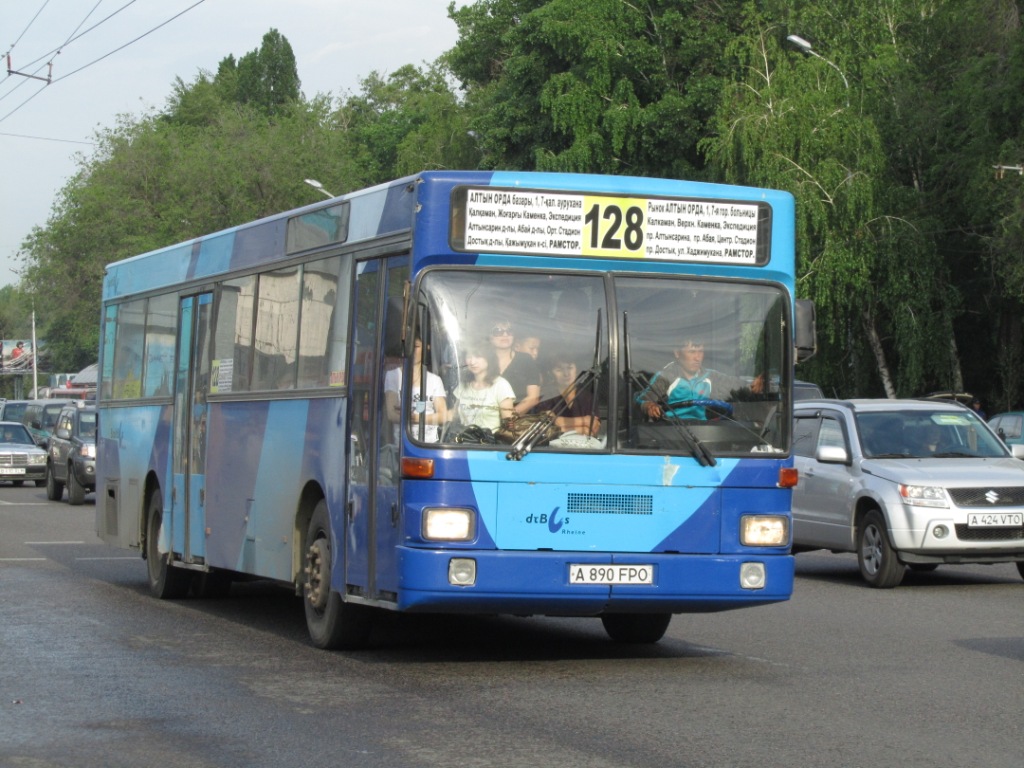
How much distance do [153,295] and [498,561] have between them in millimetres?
7149

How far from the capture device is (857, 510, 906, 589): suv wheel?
Answer: 16766mm

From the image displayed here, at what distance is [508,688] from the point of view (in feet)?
31.4

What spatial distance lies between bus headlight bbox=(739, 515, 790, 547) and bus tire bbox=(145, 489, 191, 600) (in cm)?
645

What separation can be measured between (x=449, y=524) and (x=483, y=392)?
77cm

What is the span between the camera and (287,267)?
40.8 ft

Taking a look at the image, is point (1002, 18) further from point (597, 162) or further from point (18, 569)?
point (18, 569)

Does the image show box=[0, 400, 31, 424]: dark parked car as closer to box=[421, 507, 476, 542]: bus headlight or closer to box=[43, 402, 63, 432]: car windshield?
box=[43, 402, 63, 432]: car windshield

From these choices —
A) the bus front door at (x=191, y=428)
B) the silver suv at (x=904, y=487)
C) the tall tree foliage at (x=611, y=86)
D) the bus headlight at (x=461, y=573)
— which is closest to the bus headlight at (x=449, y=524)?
the bus headlight at (x=461, y=573)

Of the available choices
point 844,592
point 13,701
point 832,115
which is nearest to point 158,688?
point 13,701

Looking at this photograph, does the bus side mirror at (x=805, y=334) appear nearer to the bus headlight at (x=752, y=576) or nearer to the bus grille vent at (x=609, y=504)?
the bus headlight at (x=752, y=576)

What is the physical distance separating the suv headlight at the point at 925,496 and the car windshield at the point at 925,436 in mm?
992

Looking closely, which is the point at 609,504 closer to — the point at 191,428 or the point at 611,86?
the point at 191,428

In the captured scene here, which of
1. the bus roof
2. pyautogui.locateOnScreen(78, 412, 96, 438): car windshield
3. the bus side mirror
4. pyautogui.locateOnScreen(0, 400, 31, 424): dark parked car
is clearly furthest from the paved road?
pyautogui.locateOnScreen(0, 400, 31, 424): dark parked car

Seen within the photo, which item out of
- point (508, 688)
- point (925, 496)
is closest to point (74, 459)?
point (925, 496)
